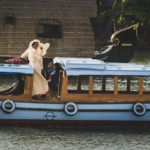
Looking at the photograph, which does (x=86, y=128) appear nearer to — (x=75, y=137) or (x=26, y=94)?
(x=75, y=137)

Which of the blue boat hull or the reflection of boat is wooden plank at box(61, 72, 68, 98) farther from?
the reflection of boat

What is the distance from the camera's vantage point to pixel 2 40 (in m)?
33.9

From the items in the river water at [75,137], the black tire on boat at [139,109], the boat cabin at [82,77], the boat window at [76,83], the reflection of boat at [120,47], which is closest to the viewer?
the river water at [75,137]

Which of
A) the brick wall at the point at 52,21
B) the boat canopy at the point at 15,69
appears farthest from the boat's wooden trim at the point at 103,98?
the brick wall at the point at 52,21

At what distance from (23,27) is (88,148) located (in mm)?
16411

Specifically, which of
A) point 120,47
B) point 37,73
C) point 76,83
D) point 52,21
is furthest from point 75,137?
point 120,47

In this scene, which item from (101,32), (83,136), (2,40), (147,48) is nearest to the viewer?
(83,136)

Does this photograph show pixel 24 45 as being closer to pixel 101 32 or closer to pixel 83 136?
pixel 101 32

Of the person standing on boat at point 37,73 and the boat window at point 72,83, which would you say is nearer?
the person standing on boat at point 37,73

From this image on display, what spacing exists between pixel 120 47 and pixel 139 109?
50.0 ft

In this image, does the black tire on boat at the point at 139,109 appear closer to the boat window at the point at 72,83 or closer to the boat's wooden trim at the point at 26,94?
the boat window at the point at 72,83

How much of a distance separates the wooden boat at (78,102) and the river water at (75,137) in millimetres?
337

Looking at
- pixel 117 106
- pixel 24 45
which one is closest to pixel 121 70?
pixel 117 106

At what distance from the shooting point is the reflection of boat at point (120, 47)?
34906 millimetres
